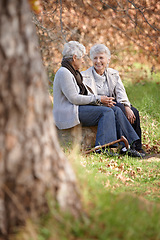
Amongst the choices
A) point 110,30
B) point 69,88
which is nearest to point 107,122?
point 69,88

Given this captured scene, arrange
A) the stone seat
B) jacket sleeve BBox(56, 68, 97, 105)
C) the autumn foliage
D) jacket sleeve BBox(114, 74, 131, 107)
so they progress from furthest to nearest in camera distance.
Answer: the autumn foliage
jacket sleeve BBox(114, 74, 131, 107)
the stone seat
jacket sleeve BBox(56, 68, 97, 105)

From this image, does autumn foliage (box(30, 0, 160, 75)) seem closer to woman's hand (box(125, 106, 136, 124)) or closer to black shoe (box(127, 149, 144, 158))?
woman's hand (box(125, 106, 136, 124))

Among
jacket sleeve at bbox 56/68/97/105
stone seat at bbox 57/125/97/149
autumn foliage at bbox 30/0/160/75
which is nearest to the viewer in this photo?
jacket sleeve at bbox 56/68/97/105

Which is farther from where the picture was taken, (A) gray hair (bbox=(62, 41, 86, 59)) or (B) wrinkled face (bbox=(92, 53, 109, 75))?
(B) wrinkled face (bbox=(92, 53, 109, 75))

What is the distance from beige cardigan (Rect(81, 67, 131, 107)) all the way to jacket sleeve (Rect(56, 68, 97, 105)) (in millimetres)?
520

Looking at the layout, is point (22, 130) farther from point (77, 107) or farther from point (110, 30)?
point (110, 30)

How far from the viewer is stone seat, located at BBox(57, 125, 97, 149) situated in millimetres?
4750

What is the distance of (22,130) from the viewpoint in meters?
1.80

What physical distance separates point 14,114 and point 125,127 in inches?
124

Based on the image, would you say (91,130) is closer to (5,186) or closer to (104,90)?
(104,90)

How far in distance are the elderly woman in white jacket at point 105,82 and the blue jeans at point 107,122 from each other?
0.88ft

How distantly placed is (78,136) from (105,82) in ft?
3.31

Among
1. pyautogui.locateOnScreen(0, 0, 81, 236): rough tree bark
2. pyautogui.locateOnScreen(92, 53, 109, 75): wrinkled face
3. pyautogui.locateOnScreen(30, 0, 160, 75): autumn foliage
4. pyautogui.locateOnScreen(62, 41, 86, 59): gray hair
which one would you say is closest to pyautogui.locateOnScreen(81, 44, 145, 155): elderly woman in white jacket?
pyautogui.locateOnScreen(92, 53, 109, 75): wrinkled face

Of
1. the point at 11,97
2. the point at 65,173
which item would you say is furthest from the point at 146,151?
the point at 11,97
